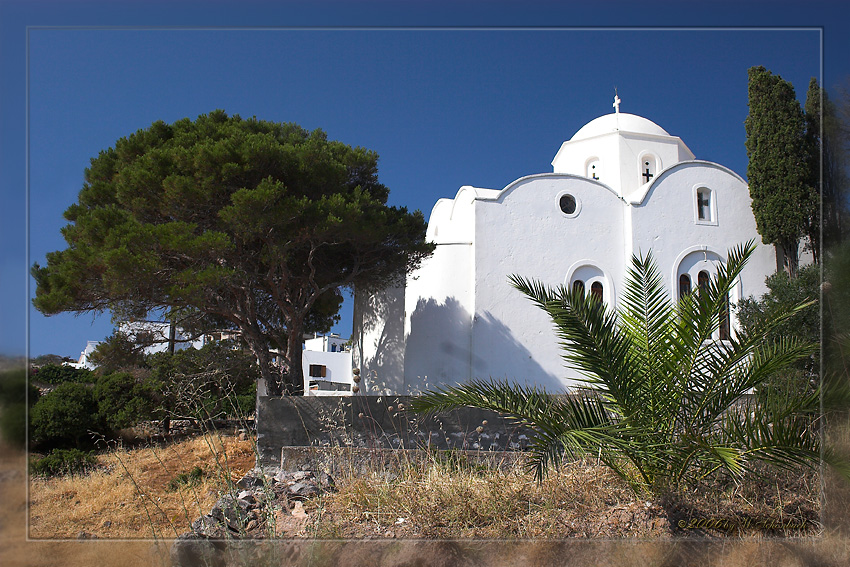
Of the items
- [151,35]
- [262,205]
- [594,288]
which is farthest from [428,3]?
[594,288]

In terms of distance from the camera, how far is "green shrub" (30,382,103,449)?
36.2 feet

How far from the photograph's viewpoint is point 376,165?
14.0 meters

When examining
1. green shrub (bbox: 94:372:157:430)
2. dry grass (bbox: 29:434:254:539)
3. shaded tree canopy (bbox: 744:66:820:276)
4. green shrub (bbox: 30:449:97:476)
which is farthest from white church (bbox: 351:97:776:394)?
green shrub (bbox: 30:449:97:476)

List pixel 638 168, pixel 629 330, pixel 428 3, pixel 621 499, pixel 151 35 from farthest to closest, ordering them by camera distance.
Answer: pixel 638 168, pixel 629 330, pixel 621 499, pixel 151 35, pixel 428 3

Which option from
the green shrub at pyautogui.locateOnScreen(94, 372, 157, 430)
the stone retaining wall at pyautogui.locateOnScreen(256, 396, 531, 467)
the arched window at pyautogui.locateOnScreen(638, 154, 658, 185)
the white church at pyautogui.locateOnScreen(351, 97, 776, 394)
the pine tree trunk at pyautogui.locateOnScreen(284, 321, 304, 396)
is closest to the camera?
the stone retaining wall at pyautogui.locateOnScreen(256, 396, 531, 467)

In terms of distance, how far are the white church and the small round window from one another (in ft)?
0.09

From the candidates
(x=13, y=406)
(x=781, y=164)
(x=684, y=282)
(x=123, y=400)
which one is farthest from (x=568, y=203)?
(x=13, y=406)

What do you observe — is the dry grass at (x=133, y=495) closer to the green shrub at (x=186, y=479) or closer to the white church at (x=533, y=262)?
the green shrub at (x=186, y=479)

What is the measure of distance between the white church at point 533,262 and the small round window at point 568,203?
0.03 meters

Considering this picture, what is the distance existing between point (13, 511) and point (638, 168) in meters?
16.5

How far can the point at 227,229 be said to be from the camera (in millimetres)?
11953

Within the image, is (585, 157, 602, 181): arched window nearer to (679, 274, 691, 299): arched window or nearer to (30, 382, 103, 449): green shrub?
(679, 274, 691, 299): arched window

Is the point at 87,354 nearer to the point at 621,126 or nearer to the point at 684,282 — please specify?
the point at 684,282

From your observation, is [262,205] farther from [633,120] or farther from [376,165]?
[633,120]
